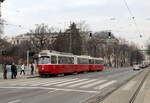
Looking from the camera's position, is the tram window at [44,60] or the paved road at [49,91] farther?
the tram window at [44,60]

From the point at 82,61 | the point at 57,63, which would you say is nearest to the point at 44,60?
the point at 57,63

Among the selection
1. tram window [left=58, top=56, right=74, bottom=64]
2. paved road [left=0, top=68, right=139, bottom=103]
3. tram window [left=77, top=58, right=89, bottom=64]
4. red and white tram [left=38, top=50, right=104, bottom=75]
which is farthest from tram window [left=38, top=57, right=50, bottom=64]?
paved road [left=0, top=68, right=139, bottom=103]

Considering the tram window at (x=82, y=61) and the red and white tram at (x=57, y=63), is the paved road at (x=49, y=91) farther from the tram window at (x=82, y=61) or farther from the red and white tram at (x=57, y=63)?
the tram window at (x=82, y=61)

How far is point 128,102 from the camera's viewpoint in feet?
47.2

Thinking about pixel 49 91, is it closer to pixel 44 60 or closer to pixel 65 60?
pixel 44 60

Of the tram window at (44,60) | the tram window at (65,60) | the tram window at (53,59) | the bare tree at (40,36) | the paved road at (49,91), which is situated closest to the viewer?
the paved road at (49,91)

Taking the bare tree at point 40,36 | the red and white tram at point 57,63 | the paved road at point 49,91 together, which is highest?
the bare tree at point 40,36

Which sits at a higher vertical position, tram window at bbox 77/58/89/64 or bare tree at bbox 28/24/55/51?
bare tree at bbox 28/24/55/51

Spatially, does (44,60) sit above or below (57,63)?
above

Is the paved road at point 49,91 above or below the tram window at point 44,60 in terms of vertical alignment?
below

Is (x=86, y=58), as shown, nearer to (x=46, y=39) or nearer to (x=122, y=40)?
(x=46, y=39)

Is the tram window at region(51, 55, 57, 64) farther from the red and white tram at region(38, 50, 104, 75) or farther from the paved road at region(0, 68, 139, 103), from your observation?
the paved road at region(0, 68, 139, 103)

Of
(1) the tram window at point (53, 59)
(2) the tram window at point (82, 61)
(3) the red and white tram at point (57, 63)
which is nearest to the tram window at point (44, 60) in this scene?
(3) the red and white tram at point (57, 63)

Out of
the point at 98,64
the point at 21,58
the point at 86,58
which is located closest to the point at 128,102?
the point at 86,58
